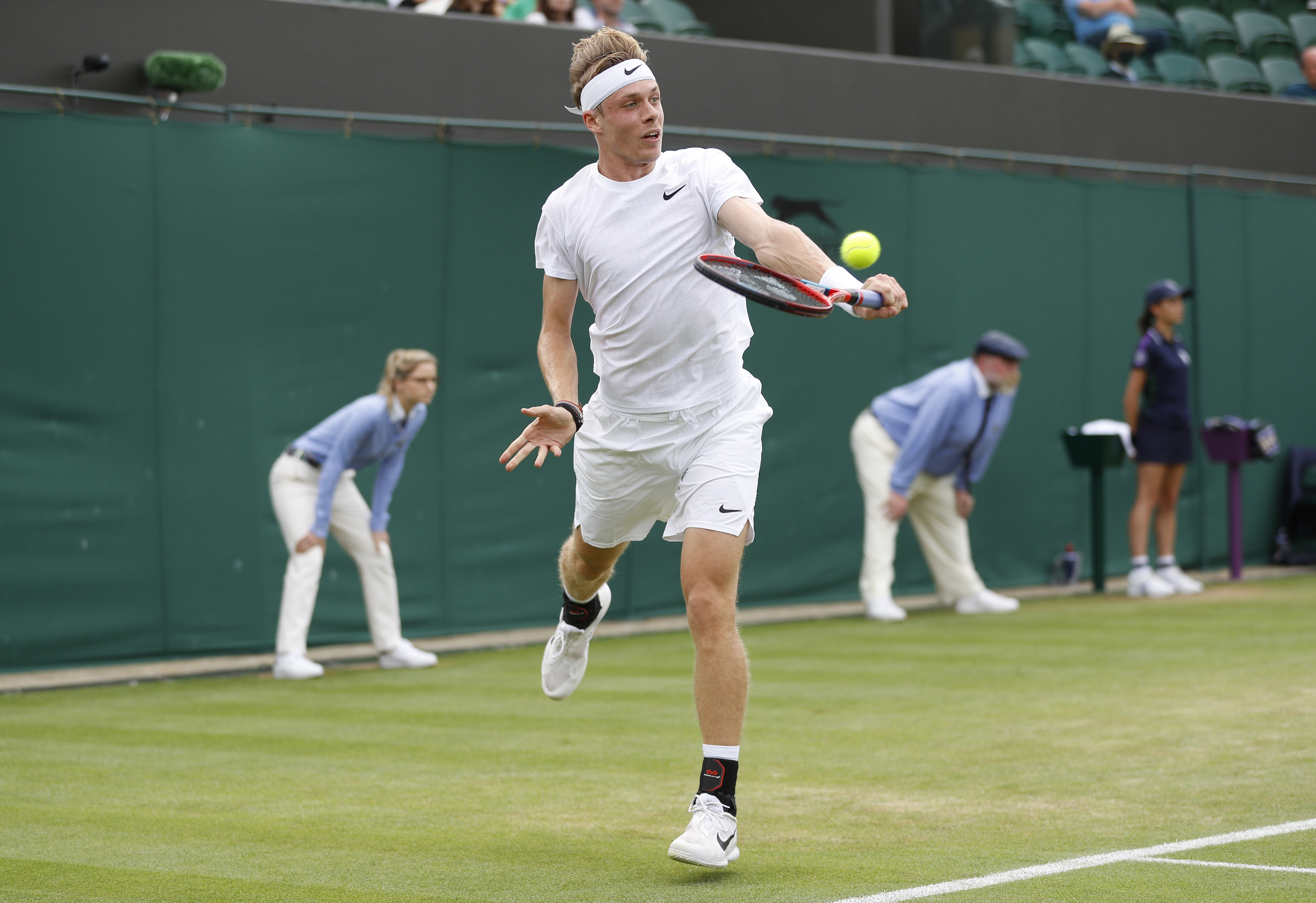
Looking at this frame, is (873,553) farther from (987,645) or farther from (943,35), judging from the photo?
(943,35)

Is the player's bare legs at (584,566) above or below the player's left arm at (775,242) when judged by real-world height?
below

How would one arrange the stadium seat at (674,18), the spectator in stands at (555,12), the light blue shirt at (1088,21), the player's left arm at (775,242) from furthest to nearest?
the light blue shirt at (1088,21), the stadium seat at (674,18), the spectator in stands at (555,12), the player's left arm at (775,242)

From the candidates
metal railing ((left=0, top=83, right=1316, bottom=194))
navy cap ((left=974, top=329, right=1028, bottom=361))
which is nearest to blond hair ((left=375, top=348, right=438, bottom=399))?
metal railing ((left=0, top=83, right=1316, bottom=194))

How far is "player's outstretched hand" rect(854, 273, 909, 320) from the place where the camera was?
4535 mm

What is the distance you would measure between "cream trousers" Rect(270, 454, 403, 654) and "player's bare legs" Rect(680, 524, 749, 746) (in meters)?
5.10

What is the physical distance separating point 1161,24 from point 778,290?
1633 cm

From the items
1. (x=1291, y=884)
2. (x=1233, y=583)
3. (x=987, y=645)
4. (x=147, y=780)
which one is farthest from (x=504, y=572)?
(x=1291, y=884)

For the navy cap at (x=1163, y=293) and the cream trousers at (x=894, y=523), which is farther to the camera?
the navy cap at (x=1163, y=293)

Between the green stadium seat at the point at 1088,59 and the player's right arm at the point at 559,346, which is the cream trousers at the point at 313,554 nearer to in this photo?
the player's right arm at the point at 559,346

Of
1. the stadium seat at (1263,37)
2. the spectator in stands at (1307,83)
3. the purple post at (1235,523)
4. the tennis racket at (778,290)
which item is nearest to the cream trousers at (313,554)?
the tennis racket at (778,290)

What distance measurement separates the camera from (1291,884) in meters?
4.60

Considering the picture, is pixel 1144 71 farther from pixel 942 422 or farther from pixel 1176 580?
pixel 942 422

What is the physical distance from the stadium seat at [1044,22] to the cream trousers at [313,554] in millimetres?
11031

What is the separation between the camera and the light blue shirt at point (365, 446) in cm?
959
